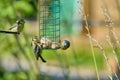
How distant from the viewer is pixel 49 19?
13.6 ft

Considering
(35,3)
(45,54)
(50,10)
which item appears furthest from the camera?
(45,54)

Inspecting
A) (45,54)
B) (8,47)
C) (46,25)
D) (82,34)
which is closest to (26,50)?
(8,47)

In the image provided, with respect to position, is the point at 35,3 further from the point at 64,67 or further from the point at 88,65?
the point at 88,65

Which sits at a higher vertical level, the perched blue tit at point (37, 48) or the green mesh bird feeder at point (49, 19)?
Answer: the green mesh bird feeder at point (49, 19)

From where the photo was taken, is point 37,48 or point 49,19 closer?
point 37,48

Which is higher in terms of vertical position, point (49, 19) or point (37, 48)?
point (49, 19)

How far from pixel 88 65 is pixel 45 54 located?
77cm

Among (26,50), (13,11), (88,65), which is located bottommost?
(88,65)

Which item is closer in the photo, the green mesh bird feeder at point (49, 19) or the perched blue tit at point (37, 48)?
the perched blue tit at point (37, 48)

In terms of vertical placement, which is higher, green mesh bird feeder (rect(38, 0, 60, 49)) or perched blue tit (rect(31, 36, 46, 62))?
green mesh bird feeder (rect(38, 0, 60, 49))

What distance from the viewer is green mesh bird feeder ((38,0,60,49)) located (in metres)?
4.08

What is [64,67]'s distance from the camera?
4.72 m

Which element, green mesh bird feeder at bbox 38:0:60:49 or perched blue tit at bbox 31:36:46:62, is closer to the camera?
perched blue tit at bbox 31:36:46:62

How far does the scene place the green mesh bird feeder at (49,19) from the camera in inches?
161
